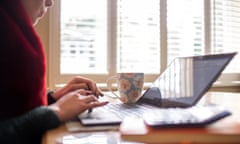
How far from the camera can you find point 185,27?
2346 mm

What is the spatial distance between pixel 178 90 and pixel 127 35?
1384mm

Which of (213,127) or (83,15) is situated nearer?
(213,127)

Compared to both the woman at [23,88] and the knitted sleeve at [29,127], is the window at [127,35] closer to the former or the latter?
the woman at [23,88]

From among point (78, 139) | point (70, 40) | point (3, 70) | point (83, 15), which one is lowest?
point (78, 139)

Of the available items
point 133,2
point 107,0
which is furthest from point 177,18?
point 107,0

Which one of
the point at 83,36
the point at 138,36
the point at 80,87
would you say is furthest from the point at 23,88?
the point at 138,36

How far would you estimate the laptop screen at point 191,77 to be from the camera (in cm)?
68

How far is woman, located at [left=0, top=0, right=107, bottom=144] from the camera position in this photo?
598 mm

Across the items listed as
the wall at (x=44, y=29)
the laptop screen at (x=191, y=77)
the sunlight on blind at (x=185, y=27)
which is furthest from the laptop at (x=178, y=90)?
the sunlight on blind at (x=185, y=27)

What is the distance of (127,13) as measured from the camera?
2135 mm

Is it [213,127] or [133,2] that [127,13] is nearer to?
[133,2]

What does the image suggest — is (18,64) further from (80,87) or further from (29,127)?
(80,87)

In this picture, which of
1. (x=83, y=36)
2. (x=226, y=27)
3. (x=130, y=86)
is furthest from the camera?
(x=226, y=27)

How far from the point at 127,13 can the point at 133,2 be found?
102 mm
